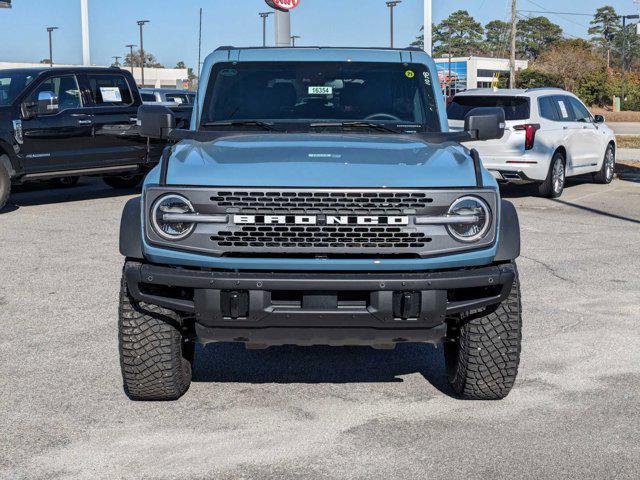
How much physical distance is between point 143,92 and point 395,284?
18617 mm

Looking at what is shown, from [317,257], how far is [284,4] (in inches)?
690

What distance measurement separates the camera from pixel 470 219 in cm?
470

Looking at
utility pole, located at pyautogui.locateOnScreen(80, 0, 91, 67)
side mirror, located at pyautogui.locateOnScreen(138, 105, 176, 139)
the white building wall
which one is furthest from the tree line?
side mirror, located at pyautogui.locateOnScreen(138, 105, 176, 139)

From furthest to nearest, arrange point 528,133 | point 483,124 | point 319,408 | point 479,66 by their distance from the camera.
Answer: point 479,66, point 528,133, point 483,124, point 319,408

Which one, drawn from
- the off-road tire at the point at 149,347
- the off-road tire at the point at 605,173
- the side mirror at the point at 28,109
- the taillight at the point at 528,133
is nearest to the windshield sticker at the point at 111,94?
the side mirror at the point at 28,109

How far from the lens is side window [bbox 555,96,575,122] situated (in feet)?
52.4

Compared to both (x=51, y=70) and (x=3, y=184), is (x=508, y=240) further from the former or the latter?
(x=51, y=70)

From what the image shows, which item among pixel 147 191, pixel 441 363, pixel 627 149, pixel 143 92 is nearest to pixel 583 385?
pixel 441 363

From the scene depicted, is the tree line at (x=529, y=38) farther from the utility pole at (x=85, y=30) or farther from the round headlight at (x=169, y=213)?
the round headlight at (x=169, y=213)

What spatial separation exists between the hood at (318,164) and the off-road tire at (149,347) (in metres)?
0.71

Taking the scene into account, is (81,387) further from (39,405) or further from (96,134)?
(96,134)

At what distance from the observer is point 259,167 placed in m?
4.81

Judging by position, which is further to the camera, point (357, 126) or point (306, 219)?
Result: point (357, 126)

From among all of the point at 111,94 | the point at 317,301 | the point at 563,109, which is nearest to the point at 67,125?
the point at 111,94
